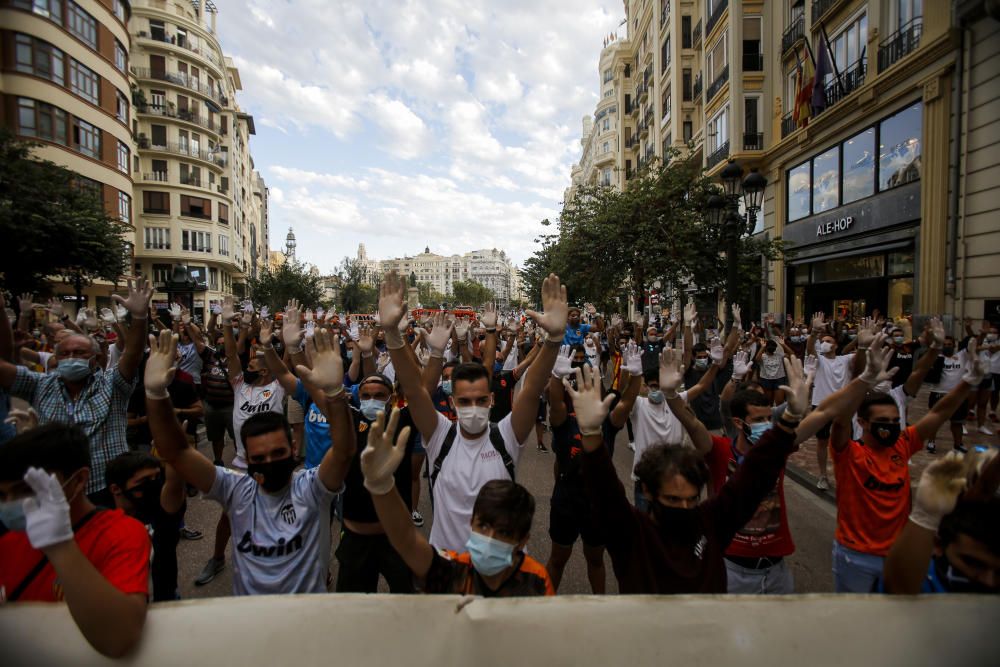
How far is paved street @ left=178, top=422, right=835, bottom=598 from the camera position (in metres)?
3.87

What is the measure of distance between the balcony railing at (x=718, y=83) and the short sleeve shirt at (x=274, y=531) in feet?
86.0

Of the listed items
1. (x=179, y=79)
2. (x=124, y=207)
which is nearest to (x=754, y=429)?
(x=124, y=207)

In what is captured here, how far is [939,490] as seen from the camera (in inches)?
65.4

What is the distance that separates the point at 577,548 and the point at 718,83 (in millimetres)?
25732

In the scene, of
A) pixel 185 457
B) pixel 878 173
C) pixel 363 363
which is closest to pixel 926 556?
pixel 185 457

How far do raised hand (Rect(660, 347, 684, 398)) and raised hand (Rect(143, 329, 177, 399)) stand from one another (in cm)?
241

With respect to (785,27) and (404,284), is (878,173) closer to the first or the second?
(785,27)

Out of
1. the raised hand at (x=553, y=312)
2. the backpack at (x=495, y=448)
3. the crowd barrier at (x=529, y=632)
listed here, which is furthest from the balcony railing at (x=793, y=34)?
the crowd barrier at (x=529, y=632)

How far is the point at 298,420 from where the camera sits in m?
6.18

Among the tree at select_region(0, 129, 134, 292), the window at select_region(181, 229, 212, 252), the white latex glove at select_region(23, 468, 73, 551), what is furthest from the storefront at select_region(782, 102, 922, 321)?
the window at select_region(181, 229, 212, 252)

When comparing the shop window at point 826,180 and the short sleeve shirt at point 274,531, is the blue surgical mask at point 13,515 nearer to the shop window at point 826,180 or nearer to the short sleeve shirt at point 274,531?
the short sleeve shirt at point 274,531

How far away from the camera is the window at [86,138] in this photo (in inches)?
1015

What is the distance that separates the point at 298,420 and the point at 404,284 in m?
3.91

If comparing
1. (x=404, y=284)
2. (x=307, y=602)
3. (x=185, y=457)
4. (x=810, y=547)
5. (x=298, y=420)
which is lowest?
(x=810, y=547)
